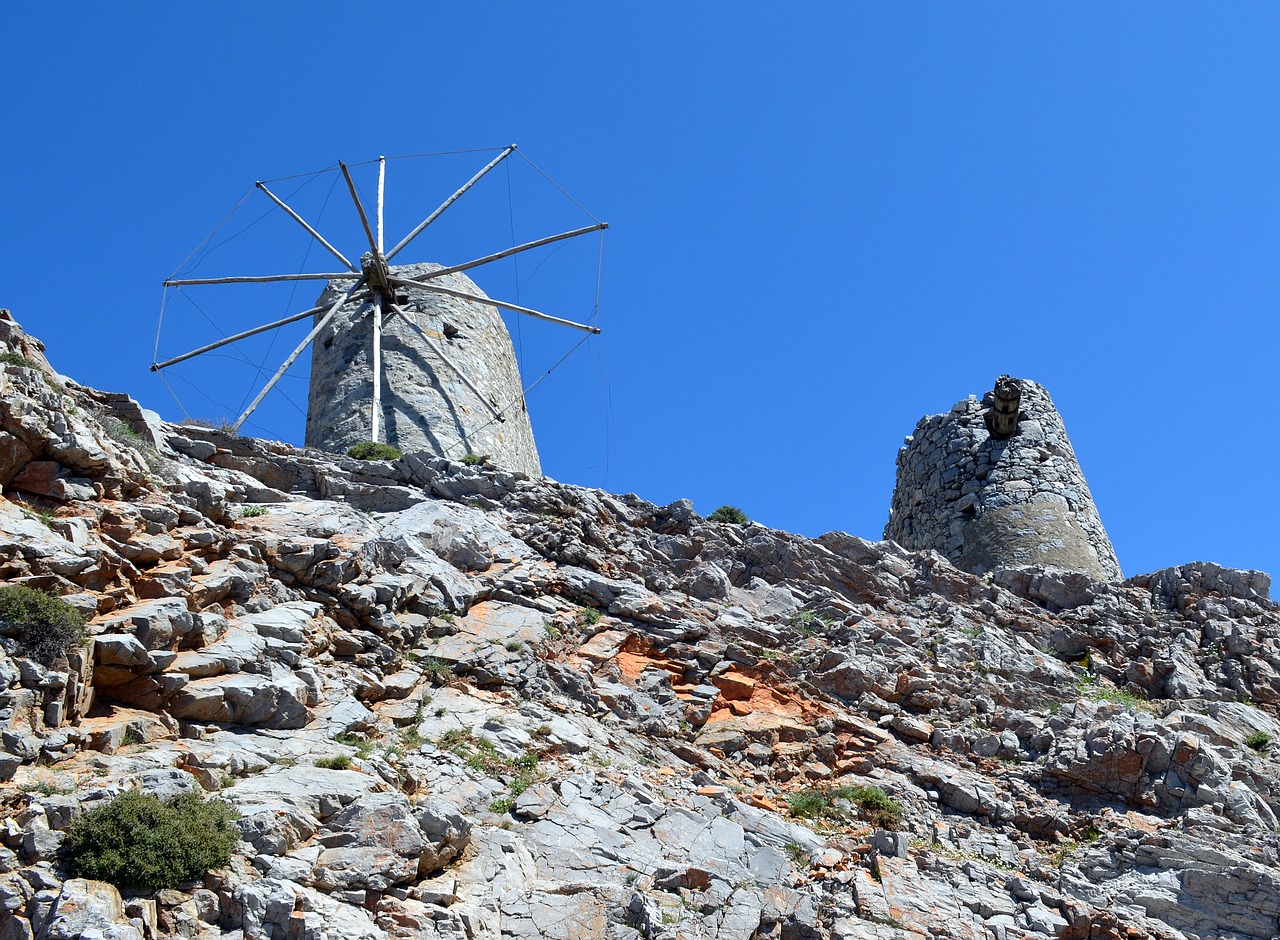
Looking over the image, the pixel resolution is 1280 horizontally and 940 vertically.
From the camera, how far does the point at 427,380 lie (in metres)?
19.9

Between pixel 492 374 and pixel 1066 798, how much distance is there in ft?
41.6

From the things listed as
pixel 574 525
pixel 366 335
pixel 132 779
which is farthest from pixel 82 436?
pixel 366 335

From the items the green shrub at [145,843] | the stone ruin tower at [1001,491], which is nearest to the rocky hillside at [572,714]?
the green shrub at [145,843]

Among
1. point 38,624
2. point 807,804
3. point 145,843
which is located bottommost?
point 145,843

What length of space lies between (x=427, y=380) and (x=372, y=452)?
10.5 ft

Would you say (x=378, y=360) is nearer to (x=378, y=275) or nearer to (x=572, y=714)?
(x=378, y=275)

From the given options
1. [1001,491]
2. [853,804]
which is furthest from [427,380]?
[853,804]

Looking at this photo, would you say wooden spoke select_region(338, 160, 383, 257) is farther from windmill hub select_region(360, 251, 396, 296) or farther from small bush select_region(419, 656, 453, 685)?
small bush select_region(419, 656, 453, 685)

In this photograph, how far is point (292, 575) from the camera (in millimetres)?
11672

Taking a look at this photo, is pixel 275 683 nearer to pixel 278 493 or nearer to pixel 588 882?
pixel 588 882

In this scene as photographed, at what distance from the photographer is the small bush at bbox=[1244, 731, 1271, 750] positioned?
1294 cm

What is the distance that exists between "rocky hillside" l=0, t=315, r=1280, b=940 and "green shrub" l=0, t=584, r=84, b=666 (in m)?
0.10

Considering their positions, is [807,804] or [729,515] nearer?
[807,804]

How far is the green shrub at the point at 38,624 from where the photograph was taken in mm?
8680
